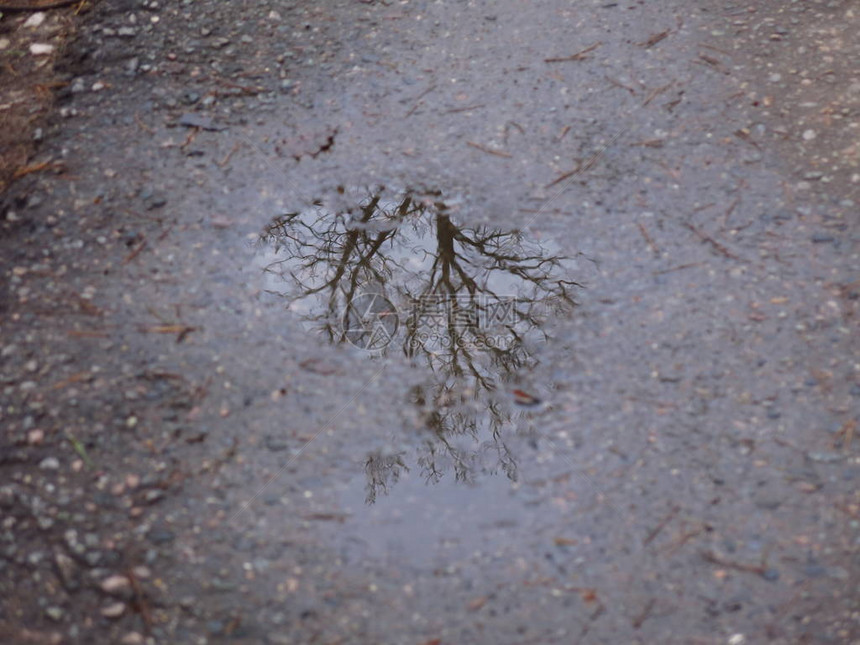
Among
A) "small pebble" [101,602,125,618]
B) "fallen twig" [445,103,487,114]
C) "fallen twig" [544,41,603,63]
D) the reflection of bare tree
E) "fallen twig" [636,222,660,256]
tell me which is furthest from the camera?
"fallen twig" [544,41,603,63]

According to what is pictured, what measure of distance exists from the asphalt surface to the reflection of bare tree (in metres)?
0.01

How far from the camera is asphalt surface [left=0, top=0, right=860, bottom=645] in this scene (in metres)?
2.05

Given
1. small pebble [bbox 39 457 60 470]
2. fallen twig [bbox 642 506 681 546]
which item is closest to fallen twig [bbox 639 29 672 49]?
fallen twig [bbox 642 506 681 546]

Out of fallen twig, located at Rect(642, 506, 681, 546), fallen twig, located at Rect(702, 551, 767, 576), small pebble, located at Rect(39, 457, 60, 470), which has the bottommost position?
fallen twig, located at Rect(702, 551, 767, 576)

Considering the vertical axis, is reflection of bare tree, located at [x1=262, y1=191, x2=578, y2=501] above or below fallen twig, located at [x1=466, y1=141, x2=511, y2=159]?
below

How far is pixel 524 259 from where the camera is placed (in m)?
2.79

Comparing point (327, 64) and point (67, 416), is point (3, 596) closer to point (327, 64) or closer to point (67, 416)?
point (67, 416)

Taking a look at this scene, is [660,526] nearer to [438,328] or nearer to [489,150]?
[438,328]

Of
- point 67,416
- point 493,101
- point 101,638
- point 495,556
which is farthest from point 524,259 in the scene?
point 101,638

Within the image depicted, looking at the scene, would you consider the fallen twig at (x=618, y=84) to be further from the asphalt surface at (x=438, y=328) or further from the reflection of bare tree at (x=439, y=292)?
the reflection of bare tree at (x=439, y=292)

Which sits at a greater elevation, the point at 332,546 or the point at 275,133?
the point at 275,133

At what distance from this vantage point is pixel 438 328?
8.55 feet

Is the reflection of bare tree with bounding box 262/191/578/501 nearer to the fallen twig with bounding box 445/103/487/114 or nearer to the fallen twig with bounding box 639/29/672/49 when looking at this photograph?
the fallen twig with bounding box 445/103/487/114

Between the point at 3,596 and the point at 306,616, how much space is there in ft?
2.55
